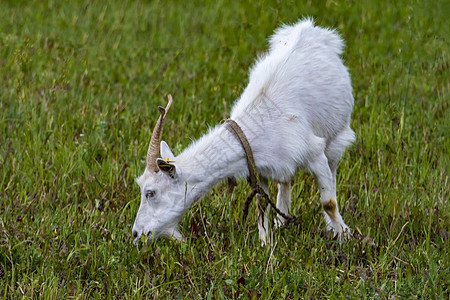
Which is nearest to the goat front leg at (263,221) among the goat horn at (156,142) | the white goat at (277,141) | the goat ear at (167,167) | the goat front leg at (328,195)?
the white goat at (277,141)

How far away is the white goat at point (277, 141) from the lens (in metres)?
4.66

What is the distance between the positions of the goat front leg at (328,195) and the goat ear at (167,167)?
107 cm

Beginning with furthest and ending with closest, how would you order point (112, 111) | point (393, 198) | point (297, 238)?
point (112, 111), point (393, 198), point (297, 238)

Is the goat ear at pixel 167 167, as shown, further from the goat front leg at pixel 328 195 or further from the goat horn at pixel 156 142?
the goat front leg at pixel 328 195

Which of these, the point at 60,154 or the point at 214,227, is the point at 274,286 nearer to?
the point at 214,227

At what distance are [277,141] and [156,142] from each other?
910 millimetres

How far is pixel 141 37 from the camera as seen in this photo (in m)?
9.62

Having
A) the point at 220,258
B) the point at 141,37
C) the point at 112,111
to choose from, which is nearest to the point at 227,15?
the point at 141,37

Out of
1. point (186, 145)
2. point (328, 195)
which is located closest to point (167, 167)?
point (328, 195)

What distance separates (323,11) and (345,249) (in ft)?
18.2

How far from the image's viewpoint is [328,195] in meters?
5.04

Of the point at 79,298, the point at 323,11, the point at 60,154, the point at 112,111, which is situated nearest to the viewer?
the point at 79,298

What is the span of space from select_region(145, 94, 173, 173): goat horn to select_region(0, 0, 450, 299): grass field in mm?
595

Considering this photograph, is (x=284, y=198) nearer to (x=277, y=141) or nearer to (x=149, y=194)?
(x=277, y=141)
